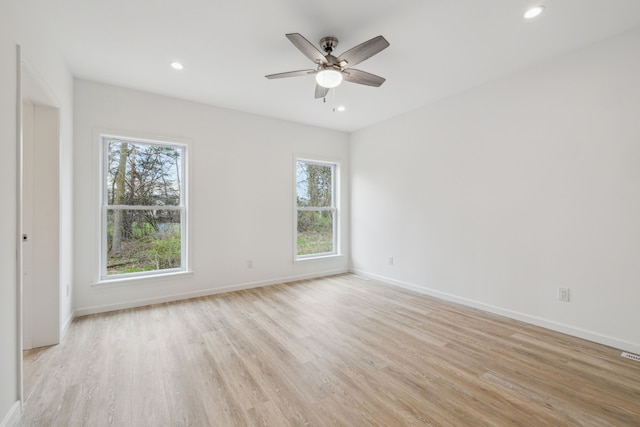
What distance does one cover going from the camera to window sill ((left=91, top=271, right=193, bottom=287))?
3336mm

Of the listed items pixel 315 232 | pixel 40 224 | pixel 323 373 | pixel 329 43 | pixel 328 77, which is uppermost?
pixel 329 43

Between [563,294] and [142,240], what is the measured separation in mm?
4817

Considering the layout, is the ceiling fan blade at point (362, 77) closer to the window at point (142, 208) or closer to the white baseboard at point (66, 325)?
the window at point (142, 208)

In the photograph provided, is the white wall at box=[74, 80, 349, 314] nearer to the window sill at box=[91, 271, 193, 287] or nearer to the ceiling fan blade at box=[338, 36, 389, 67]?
the window sill at box=[91, 271, 193, 287]

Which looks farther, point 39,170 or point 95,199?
point 95,199

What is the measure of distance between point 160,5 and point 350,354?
3.12 metres

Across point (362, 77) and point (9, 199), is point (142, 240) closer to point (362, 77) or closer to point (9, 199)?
point (9, 199)

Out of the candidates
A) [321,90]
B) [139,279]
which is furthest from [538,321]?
[139,279]

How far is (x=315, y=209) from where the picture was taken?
16.9 ft

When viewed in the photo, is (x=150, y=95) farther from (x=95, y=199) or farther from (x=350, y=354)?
(x=350, y=354)

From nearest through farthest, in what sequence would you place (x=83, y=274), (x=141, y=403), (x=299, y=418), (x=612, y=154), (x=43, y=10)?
(x=299, y=418)
(x=141, y=403)
(x=43, y=10)
(x=612, y=154)
(x=83, y=274)

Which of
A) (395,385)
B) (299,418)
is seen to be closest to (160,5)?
(299,418)

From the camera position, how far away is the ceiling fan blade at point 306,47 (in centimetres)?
203

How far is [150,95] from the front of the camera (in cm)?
360
